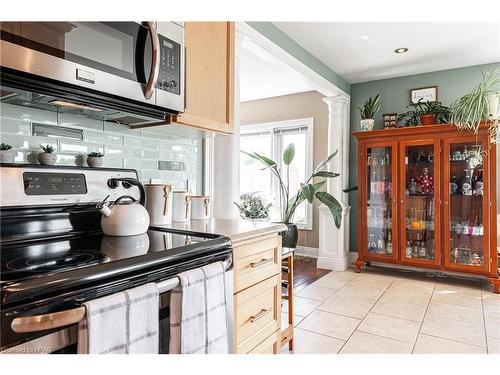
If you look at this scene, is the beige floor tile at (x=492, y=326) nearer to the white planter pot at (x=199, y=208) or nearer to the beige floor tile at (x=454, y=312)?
the beige floor tile at (x=454, y=312)

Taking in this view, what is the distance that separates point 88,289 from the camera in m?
0.77

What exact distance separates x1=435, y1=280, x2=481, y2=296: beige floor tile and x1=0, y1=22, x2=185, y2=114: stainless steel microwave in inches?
134

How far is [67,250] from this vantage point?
1050 millimetres

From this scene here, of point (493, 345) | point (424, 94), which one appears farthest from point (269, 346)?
point (424, 94)

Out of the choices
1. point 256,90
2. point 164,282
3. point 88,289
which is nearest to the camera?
point 88,289

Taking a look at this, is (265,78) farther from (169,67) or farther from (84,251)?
(84,251)

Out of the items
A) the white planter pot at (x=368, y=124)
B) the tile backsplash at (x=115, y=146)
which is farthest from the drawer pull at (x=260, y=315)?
the white planter pot at (x=368, y=124)

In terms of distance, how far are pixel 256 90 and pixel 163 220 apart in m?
3.79

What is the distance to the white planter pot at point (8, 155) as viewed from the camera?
3.75ft

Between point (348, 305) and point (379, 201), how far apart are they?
163 cm

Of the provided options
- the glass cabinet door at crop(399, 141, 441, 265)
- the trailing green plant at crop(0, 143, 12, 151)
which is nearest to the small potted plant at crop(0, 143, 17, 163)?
the trailing green plant at crop(0, 143, 12, 151)

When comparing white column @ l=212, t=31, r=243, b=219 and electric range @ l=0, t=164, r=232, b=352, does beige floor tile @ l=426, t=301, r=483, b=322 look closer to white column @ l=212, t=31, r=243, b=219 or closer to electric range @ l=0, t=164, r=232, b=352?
white column @ l=212, t=31, r=243, b=219
